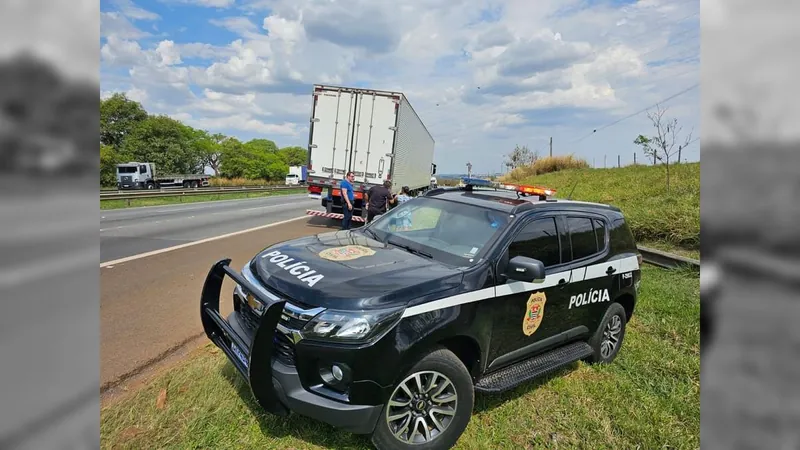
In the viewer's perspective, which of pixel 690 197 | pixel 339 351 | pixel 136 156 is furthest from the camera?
pixel 136 156

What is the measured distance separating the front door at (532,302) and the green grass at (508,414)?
1.48 ft

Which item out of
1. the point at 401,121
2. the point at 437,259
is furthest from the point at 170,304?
the point at 401,121

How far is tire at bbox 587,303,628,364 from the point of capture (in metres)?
4.33

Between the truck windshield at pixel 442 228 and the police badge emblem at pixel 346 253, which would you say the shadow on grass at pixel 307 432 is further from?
the truck windshield at pixel 442 228

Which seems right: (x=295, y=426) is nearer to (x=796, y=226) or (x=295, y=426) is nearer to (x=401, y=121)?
(x=796, y=226)

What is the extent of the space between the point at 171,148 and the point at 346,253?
5831 cm

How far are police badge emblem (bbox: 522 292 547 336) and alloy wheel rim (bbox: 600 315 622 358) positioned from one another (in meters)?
1.20

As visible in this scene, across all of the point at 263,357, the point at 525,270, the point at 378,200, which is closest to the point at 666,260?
the point at 378,200

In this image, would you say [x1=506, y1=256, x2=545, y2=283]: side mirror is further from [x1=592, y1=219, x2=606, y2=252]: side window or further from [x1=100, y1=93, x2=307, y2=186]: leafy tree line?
[x1=100, y1=93, x2=307, y2=186]: leafy tree line

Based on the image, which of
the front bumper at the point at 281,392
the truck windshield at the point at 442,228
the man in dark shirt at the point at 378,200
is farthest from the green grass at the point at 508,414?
the man in dark shirt at the point at 378,200

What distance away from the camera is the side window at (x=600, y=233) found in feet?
14.5

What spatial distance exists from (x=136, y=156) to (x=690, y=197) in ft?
180

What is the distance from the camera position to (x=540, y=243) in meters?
3.83

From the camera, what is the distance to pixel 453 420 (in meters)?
3.02
